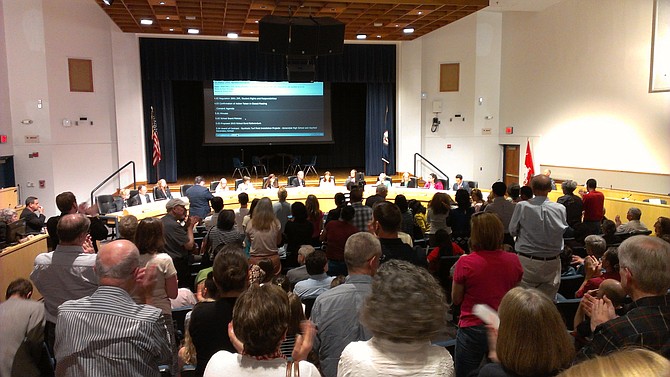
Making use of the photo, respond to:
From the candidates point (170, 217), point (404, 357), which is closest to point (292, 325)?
point (404, 357)

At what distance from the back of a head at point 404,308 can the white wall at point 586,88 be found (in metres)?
11.3

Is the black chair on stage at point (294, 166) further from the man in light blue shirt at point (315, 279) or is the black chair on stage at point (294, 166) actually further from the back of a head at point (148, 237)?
the back of a head at point (148, 237)

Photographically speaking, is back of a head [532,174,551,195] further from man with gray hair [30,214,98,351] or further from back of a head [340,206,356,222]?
man with gray hair [30,214,98,351]

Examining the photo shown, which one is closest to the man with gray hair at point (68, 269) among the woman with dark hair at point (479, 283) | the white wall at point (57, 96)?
the woman with dark hair at point (479, 283)

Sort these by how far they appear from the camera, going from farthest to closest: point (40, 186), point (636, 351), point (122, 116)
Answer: point (122, 116)
point (40, 186)
point (636, 351)

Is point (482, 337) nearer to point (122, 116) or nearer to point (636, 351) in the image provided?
point (636, 351)

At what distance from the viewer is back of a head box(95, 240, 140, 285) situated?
85.5 inches

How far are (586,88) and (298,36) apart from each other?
25.9 ft

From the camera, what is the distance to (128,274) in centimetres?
221

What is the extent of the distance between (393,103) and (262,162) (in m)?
5.08

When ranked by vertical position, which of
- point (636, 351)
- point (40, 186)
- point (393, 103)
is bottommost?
point (40, 186)

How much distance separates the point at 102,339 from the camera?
205 cm

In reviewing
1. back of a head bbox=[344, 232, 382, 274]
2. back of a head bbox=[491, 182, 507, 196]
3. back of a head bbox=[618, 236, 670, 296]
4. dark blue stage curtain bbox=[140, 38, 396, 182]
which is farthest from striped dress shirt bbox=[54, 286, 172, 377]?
dark blue stage curtain bbox=[140, 38, 396, 182]

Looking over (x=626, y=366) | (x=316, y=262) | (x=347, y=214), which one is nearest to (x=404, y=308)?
(x=626, y=366)
